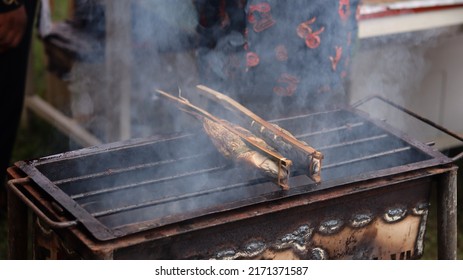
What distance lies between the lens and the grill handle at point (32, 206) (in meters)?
2.40

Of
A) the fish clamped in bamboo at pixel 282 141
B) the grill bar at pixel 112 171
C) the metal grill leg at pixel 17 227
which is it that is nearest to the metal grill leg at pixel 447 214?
the fish clamped in bamboo at pixel 282 141

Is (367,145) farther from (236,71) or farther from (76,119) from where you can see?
(76,119)

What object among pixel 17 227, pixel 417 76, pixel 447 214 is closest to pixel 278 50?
pixel 447 214

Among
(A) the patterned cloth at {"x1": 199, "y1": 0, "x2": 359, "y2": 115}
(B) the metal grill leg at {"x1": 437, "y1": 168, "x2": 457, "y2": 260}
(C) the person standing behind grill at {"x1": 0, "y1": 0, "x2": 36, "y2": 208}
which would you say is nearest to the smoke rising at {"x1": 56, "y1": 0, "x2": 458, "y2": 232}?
(A) the patterned cloth at {"x1": 199, "y1": 0, "x2": 359, "y2": 115}

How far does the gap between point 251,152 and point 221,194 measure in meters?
0.34

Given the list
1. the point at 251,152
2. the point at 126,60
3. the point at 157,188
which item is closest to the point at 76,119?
the point at 126,60

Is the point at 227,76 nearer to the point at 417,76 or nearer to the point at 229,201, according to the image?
the point at 229,201

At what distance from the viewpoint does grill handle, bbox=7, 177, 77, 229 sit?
94.5 inches

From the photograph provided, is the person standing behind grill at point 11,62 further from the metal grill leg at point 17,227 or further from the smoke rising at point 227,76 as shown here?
the metal grill leg at point 17,227

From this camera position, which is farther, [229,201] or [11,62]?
[11,62]

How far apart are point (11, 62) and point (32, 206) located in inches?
84.9

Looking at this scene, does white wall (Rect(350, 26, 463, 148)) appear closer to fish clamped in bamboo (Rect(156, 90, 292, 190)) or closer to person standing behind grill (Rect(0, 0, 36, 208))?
fish clamped in bamboo (Rect(156, 90, 292, 190))

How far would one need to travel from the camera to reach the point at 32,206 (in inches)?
99.9

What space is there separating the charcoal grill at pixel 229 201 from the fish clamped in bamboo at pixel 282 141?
3.0 inches
